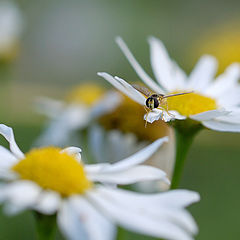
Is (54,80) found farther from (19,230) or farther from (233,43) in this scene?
(19,230)

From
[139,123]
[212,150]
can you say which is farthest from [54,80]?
[139,123]

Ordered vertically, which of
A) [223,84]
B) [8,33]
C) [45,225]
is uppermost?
[8,33]

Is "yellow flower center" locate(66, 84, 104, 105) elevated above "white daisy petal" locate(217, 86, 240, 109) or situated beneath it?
situated beneath

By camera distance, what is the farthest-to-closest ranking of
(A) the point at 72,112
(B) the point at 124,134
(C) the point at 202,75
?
(A) the point at 72,112, (B) the point at 124,134, (C) the point at 202,75

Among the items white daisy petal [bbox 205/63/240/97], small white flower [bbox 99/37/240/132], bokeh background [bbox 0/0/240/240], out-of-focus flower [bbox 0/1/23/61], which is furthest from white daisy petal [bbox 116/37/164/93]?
out-of-focus flower [bbox 0/1/23/61]

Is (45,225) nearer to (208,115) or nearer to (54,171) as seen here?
(54,171)

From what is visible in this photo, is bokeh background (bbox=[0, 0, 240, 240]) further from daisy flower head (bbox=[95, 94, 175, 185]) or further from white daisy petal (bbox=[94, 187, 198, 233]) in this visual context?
white daisy petal (bbox=[94, 187, 198, 233])

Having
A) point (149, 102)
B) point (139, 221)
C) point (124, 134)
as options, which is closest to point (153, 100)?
point (149, 102)
